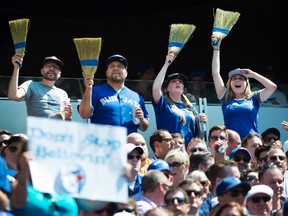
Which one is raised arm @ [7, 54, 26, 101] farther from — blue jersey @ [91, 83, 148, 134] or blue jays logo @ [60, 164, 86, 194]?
blue jays logo @ [60, 164, 86, 194]

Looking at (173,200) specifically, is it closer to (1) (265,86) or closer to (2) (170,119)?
(2) (170,119)

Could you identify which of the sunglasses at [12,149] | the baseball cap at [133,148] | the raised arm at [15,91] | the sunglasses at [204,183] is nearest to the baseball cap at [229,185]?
the sunglasses at [204,183]

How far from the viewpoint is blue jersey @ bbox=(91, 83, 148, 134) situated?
1232 centimetres

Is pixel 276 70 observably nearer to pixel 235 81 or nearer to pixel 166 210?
pixel 235 81

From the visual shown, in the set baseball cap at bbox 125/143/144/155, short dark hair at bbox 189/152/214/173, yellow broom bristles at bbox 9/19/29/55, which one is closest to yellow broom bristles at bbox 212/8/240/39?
yellow broom bristles at bbox 9/19/29/55

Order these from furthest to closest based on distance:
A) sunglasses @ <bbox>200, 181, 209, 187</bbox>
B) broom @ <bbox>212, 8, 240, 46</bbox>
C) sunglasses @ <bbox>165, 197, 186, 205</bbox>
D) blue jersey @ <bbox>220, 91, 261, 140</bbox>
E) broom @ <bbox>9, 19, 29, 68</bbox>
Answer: broom @ <bbox>212, 8, 240, 46</bbox>, blue jersey @ <bbox>220, 91, 261, 140</bbox>, broom @ <bbox>9, 19, 29, 68</bbox>, sunglasses @ <bbox>200, 181, 209, 187</bbox>, sunglasses @ <bbox>165, 197, 186, 205</bbox>

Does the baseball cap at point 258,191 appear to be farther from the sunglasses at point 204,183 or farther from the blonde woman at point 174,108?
the blonde woman at point 174,108

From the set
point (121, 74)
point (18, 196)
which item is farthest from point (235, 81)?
point (18, 196)

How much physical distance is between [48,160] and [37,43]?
1244 cm

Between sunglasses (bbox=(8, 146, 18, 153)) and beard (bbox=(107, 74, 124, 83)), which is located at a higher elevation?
beard (bbox=(107, 74, 124, 83))

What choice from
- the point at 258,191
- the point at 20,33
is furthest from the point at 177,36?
the point at 258,191

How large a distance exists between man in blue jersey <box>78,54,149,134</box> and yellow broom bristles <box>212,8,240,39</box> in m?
1.80

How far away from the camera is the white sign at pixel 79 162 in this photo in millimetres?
6957

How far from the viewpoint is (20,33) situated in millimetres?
12875
